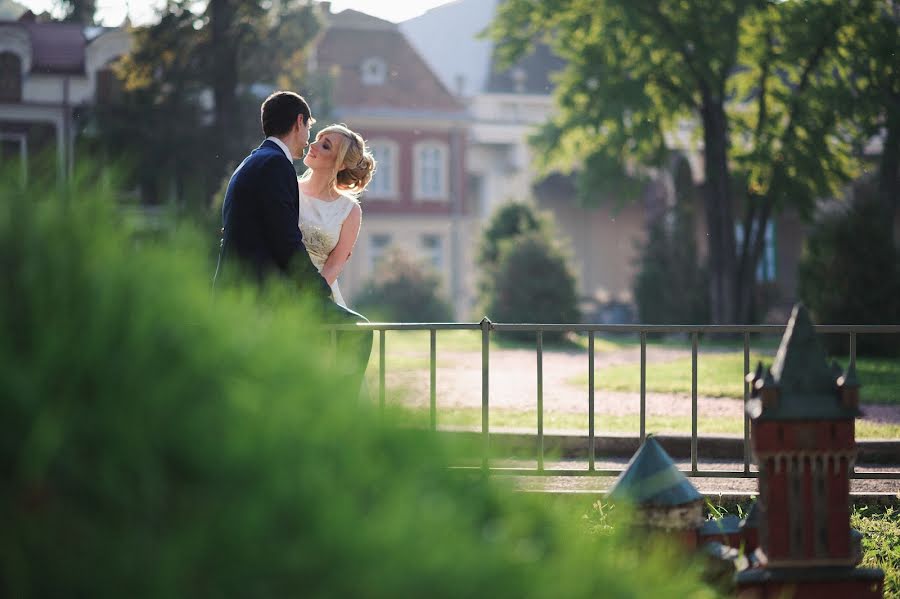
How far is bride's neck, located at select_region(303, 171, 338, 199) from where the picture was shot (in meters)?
6.79

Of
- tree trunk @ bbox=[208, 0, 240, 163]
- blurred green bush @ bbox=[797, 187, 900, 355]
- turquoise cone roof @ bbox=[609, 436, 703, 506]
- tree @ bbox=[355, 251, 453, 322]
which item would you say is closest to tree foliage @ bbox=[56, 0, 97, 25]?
tree trunk @ bbox=[208, 0, 240, 163]

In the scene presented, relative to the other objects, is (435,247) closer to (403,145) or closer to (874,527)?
(403,145)

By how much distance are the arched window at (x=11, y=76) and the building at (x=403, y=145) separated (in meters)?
12.3

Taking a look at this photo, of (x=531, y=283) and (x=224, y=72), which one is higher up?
(x=224, y=72)

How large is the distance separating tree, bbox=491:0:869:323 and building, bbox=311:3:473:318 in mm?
23959

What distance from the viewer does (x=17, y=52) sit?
40594mm

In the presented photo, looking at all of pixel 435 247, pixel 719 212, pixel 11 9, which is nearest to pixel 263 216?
pixel 719 212

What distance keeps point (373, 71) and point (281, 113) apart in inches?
1780

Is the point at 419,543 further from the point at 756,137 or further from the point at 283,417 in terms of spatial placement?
the point at 756,137

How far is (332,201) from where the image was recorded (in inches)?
269

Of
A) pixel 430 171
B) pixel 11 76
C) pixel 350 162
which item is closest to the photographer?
pixel 350 162

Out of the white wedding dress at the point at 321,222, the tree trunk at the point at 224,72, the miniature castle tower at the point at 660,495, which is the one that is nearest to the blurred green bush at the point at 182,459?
the miniature castle tower at the point at 660,495

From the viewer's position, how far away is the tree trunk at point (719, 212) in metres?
23.9

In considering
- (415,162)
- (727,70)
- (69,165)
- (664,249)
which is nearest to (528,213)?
(664,249)
